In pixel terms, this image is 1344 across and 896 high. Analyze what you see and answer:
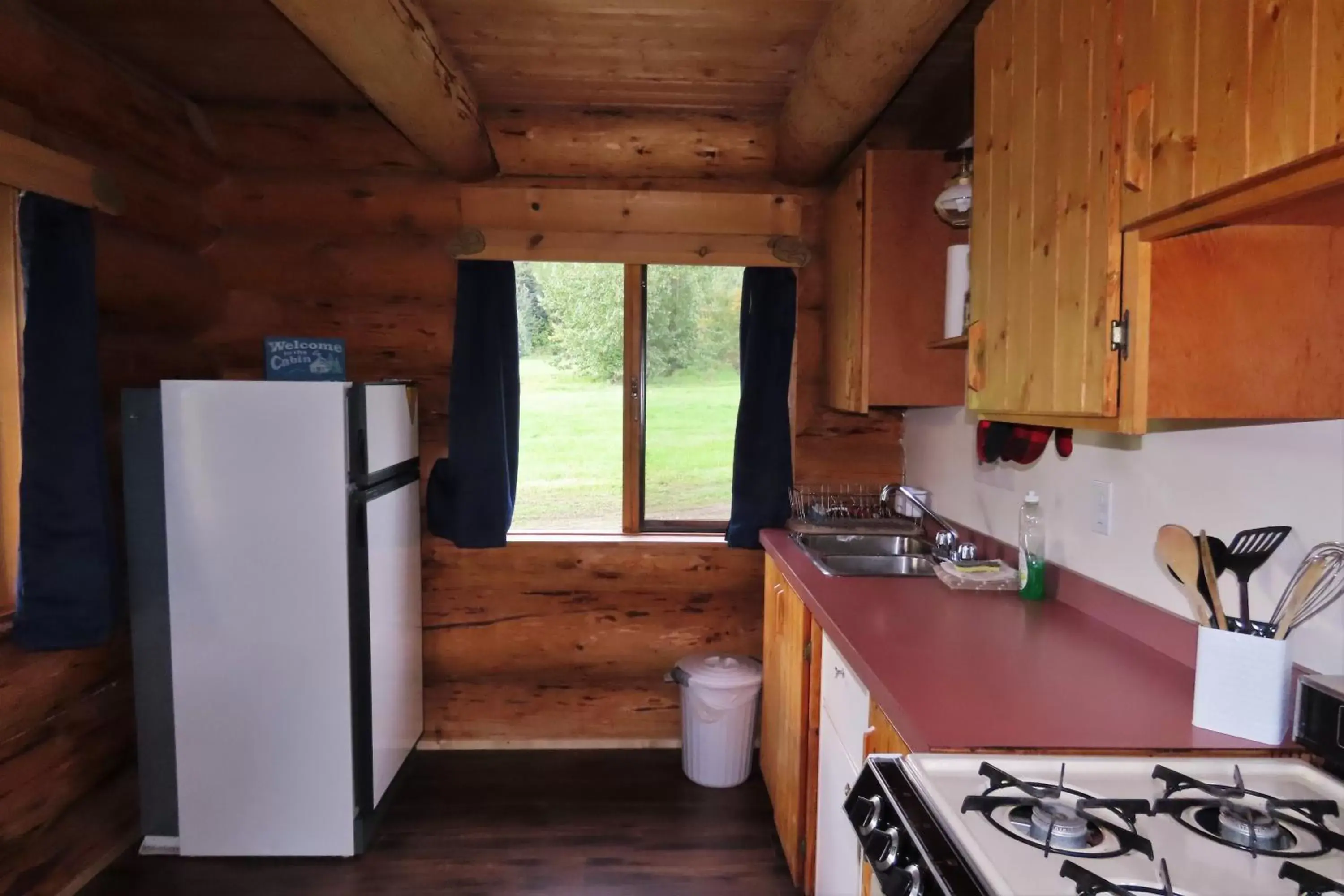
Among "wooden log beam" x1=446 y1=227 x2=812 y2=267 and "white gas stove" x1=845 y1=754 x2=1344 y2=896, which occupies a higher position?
"wooden log beam" x1=446 y1=227 x2=812 y2=267

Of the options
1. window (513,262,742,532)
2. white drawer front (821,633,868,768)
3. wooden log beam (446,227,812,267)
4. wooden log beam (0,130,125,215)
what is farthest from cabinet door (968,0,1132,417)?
wooden log beam (0,130,125,215)

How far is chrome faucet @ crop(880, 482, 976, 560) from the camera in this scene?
7.80 feet

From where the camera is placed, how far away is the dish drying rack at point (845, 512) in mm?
2754

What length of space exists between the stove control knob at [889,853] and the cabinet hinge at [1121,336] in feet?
2.50

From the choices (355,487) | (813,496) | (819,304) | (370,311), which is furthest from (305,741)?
(819,304)

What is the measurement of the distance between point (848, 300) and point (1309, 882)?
2.02 m

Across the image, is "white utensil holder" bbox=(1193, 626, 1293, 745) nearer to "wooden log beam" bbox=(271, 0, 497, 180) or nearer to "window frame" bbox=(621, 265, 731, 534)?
"window frame" bbox=(621, 265, 731, 534)

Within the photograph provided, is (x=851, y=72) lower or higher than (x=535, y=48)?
lower

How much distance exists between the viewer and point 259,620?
237 cm

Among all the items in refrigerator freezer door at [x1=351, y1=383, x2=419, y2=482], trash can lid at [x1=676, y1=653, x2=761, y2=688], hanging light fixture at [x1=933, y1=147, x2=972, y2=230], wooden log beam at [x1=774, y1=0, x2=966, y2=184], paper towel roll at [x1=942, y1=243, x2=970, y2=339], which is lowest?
trash can lid at [x1=676, y1=653, x2=761, y2=688]

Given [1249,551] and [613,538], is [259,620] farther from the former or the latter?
[1249,551]

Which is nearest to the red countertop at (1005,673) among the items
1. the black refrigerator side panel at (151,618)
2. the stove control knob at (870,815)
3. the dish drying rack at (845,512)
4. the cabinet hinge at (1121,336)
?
the stove control knob at (870,815)

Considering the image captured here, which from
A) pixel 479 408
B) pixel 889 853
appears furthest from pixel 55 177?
pixel 889 853

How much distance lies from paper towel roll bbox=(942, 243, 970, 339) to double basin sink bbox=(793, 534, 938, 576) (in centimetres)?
74
